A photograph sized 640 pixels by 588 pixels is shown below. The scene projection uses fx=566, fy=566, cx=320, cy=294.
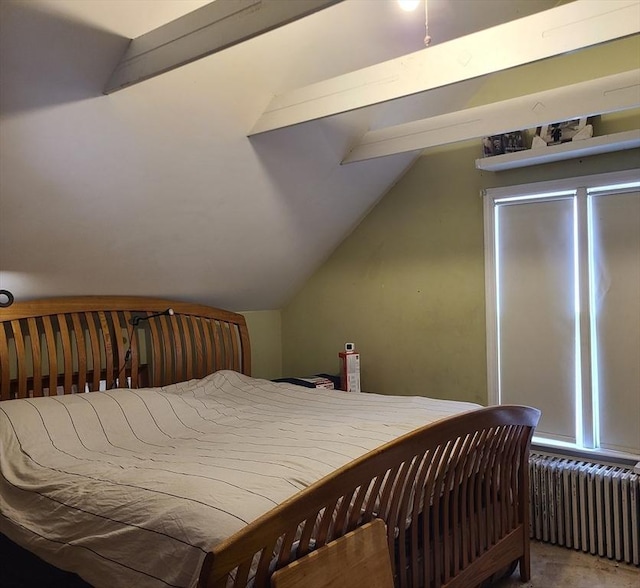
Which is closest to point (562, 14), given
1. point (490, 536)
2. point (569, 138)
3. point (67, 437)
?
point (569, 138)

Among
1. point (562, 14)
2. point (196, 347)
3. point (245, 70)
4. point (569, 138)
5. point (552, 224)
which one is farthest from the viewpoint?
point (196, 347)

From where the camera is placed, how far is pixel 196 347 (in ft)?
11.7

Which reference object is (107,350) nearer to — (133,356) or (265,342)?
(133,356)

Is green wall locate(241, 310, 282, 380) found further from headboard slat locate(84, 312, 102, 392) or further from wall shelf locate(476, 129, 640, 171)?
wall shelf locate(476, 129, 640, 171)

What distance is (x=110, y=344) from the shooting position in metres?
3.09

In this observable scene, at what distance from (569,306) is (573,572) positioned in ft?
4.39

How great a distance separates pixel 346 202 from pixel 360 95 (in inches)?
51.1

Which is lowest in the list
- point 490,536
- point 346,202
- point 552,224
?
point 490,536

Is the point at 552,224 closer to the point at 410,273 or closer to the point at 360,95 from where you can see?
the point at 410,273

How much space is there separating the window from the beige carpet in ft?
1.84

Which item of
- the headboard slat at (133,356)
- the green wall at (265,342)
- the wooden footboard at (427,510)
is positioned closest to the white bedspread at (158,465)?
the wooden footboard at (427,510)

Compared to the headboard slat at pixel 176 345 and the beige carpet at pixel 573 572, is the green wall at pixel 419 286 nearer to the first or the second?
the beige carpet at pixel 573 572

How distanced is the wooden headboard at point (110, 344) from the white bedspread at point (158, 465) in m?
0.36

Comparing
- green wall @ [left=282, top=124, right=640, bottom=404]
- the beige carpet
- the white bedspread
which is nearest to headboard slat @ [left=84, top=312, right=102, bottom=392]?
the white bedspread
